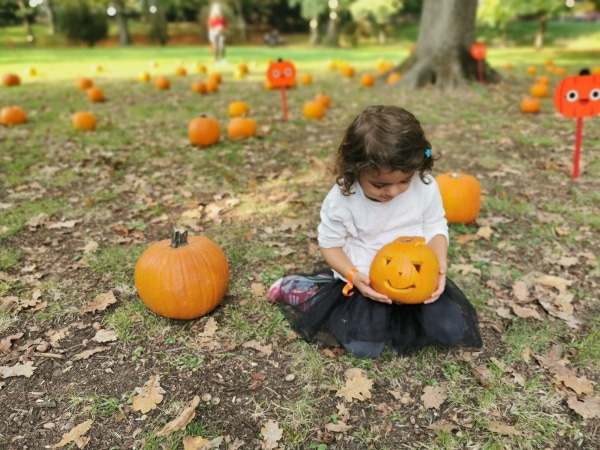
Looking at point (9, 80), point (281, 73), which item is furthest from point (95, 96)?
point (281, 73)

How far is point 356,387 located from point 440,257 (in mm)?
897

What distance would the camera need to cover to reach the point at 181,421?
230cm

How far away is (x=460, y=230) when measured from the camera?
4141mm

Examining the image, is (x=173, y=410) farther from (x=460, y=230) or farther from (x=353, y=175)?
(x=460, y=230)

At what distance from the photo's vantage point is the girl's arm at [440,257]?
2615 millimetres

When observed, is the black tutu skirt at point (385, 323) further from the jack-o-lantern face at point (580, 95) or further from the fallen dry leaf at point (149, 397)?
the jack-o-lantern face at point (580, 95)

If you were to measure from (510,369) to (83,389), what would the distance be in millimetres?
2403

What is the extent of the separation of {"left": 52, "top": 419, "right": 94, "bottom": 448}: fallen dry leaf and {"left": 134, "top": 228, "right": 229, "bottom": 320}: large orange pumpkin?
0.81 meters

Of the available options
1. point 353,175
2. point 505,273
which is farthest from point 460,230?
point 353,175

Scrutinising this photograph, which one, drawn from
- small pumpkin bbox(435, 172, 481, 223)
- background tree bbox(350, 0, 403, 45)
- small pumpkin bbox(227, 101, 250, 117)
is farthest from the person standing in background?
small pumpkin bbox(435, 172, 481, 223)

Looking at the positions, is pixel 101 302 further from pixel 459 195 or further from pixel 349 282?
pixel 459 195

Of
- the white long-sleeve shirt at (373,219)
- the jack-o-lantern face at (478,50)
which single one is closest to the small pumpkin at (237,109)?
the jack-o-lantern face at (478,50)

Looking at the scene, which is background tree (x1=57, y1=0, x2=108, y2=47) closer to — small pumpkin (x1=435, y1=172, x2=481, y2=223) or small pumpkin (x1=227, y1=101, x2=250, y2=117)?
small pumpkin (x1=227, y1=101, x2=250, y2=117)

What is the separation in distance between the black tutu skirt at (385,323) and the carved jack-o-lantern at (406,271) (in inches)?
7.1
